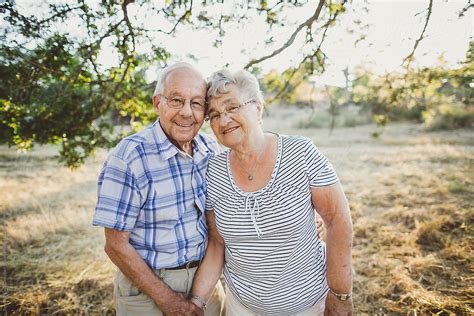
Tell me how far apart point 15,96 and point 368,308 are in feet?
13.2

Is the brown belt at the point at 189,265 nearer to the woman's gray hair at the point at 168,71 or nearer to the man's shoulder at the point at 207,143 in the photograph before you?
the man's shoulder at the point at 207,143

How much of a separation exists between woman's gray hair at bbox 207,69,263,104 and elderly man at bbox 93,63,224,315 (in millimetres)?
Result: 142

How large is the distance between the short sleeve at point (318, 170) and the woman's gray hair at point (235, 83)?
494 millimetres

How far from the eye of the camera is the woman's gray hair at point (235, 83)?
1875 mm

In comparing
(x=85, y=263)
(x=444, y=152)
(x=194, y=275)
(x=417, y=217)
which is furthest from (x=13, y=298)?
(x=444, y=152)

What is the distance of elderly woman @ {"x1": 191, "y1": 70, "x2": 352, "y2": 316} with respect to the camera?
5.76 ft

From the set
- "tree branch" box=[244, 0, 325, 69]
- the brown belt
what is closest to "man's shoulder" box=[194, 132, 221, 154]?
the brown belt

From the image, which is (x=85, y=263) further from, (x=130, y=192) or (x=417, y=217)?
(x=417, y=217)

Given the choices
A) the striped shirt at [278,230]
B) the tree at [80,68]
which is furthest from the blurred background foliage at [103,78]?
the striped shirt at [278,230]

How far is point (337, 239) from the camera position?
181 cm

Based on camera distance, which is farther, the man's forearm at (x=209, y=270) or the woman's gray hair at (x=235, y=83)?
the man's forearm at (x=209, y=270)

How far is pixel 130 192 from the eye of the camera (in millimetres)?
1757

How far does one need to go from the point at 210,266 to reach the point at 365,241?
10.8ft

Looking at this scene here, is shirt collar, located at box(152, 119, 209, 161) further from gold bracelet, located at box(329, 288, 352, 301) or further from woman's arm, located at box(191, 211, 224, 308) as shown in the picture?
gold bracelet, located at box(329, 288, 352, 301)
